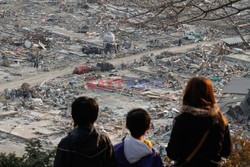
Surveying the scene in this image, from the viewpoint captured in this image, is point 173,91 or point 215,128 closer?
point 215,128

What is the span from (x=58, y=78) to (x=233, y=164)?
13533 millimetres

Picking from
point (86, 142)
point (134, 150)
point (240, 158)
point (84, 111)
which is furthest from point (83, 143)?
point (240, 158)

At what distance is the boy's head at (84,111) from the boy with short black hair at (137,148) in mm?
278

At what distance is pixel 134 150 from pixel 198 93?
66cm

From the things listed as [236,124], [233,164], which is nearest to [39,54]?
[236,124]

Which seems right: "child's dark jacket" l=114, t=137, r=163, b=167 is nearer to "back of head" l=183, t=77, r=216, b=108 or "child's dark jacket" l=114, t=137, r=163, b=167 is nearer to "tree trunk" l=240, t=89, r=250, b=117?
"back of head" l=183, t=77, r=216, b=108

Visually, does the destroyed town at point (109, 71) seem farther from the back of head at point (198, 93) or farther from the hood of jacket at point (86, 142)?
the back of head at point (198, 93)

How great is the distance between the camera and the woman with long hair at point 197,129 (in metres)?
3.82

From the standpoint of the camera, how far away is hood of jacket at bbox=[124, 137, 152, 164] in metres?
4.01

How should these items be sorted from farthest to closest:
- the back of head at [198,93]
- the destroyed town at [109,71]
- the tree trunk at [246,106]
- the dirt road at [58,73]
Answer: the dirt road at [58,73]
the tree trunk at [246,106]
the destroyed town at [109,71]
the back of head at [198,93]

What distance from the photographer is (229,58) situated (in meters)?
21.4

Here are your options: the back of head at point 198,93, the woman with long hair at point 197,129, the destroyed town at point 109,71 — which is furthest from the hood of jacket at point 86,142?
the destroyed town at point 109,71

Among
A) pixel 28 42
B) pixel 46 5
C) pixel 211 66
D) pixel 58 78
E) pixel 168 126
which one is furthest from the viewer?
pixel 46 5

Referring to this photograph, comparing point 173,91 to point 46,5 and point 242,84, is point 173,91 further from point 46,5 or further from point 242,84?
point 46,5
